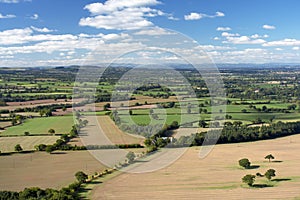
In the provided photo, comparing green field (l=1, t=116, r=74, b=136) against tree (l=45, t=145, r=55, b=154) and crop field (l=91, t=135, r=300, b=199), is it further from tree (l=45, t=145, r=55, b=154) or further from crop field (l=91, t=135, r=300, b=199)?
crop field (l=91, t=135, r=300, b=199)

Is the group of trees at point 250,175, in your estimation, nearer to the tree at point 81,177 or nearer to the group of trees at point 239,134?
the group of trees at point 239,134

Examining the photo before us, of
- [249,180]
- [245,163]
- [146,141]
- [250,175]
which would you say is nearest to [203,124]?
[146,141]

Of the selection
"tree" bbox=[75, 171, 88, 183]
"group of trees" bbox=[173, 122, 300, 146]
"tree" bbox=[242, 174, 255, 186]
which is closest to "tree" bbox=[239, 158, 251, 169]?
"tree" bbox=[242, 174, 255, 186]

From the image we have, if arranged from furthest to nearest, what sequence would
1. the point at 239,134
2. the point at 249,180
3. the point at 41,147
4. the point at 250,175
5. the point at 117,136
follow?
the point at 239,134 < the point at 117,136 < the point at 41,147 < the point at 250,175 < the point at 249,180

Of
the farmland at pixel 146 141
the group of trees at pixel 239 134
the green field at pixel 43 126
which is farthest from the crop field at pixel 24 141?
the group of trees at pixel 239 134

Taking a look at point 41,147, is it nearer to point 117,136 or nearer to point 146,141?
point 117,136
